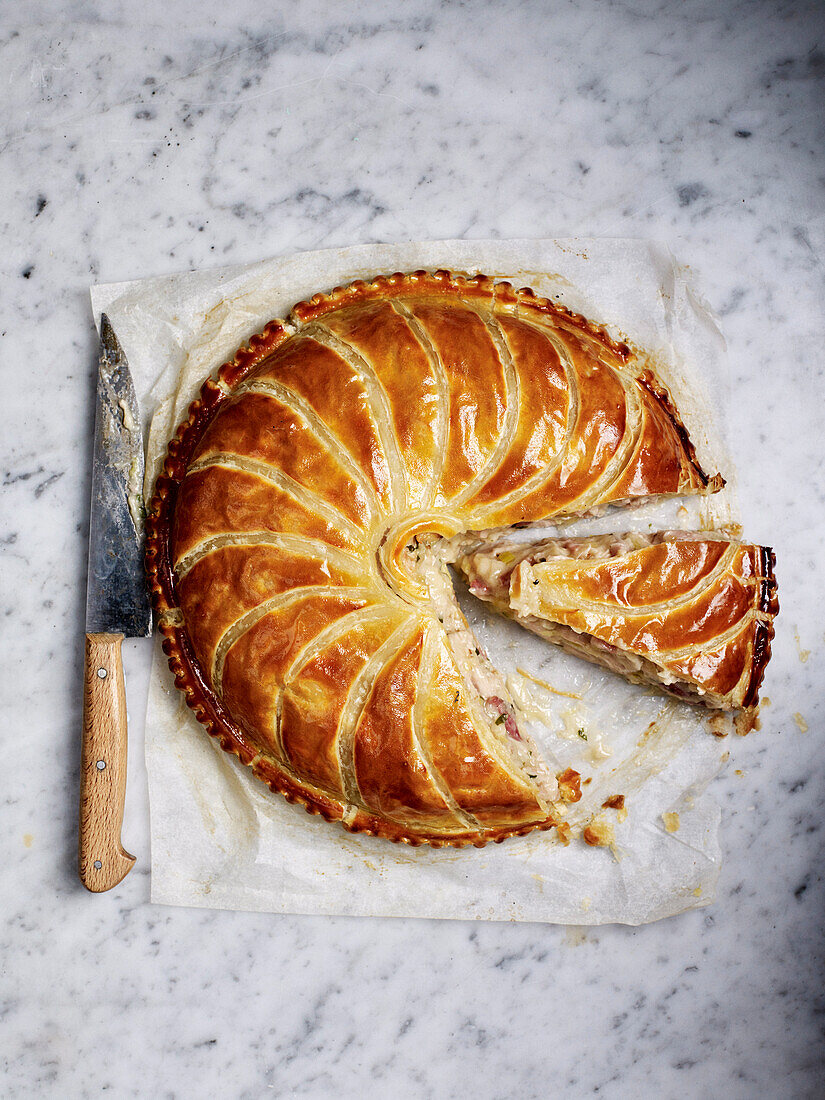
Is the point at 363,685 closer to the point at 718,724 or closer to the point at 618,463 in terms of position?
the point at 618,463

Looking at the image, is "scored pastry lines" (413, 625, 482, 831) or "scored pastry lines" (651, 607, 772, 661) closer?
"scored pastry lines" (413, 625, 482, 831)

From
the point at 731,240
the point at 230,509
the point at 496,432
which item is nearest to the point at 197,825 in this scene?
the point at 230,509

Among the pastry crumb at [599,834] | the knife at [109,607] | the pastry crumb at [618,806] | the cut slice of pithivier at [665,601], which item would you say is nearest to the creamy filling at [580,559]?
the cut slice of pithivier at [665,601]

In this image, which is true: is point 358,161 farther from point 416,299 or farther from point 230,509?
point 230,509

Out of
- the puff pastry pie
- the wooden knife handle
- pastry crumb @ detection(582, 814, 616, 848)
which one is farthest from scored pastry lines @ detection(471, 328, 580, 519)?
the wooden knife handle

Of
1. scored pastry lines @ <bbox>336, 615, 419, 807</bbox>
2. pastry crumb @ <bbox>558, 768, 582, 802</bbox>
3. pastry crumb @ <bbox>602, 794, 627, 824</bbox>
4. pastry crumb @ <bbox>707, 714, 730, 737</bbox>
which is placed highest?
scored pastry lines @ <bbox>336, 615, 419, 807</bbox>

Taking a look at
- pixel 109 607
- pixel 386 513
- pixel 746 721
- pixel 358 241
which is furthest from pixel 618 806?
pixel 358 241

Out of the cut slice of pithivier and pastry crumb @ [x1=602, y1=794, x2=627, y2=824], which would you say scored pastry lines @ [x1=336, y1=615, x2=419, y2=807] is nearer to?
the cut slice of pithivier

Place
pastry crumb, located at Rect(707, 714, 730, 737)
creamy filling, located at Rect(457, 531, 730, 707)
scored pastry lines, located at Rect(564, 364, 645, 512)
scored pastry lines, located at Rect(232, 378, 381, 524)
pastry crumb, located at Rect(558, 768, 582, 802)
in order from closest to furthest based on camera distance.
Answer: scored pastry lines, located at Rect(232, 378, 381, 524)
scored pastry lines, located at Rect(564, 364, 645, 512)
creamy filling, located at Rect(457, 531, 730, 707)
pastry crumb, located at Rect(558, 768, 582, 802)
pastry crumb, located at Rect(707, 714, 730, 737)
